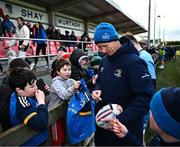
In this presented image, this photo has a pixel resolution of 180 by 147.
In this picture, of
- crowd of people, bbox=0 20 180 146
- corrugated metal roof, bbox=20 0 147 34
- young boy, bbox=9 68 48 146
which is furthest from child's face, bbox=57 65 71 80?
corrugated metal roof, bbox=20 0 147 34

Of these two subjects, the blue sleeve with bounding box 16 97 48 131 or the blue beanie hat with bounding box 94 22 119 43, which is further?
the blue beanie hat with bounding box 94 22 119 43

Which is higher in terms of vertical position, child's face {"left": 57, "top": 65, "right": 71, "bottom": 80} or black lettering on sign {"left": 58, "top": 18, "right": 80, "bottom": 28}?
black lettering on sign {"left": 58, "top": 18, "right": 80, "bottom": 28}

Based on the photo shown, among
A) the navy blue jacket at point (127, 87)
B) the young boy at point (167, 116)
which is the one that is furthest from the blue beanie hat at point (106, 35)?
the young boy at point (167, 116)

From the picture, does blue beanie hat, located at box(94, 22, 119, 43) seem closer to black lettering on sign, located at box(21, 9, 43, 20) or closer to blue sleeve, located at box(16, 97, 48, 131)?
blue sleeve, located at box(16, 97, 48, 131)

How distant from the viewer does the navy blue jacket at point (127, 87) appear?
2283mm

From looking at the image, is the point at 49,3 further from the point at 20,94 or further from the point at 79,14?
the point at 20,94

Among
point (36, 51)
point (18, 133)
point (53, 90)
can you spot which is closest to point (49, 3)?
point (36, 51)

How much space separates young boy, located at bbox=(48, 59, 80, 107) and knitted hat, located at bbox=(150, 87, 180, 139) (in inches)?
53.0

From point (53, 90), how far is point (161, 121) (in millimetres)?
1721

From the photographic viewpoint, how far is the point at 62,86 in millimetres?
3180

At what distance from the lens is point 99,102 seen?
2.67 m

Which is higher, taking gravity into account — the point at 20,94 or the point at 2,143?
the point at 20,94

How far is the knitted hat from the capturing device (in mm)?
1608

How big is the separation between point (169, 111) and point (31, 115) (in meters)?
1.07
